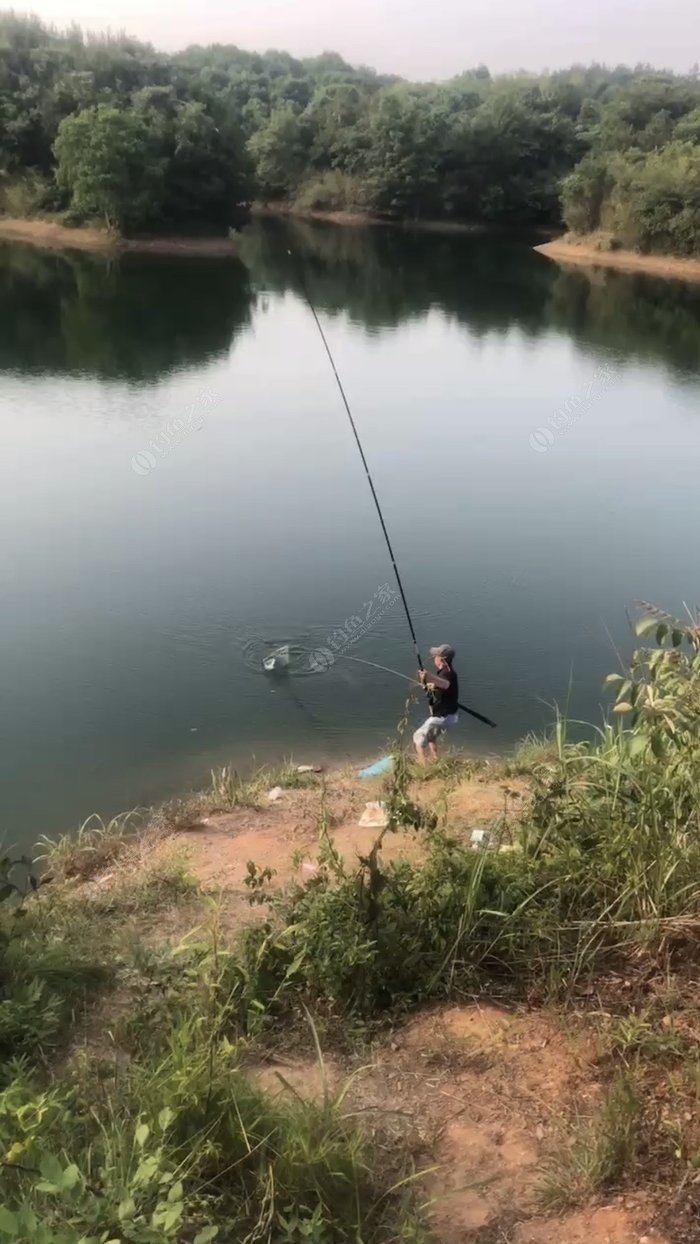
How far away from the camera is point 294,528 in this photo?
424 inches

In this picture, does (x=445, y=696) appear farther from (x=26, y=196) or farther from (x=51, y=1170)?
(x=26, y=196)

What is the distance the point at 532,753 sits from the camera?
218 inches

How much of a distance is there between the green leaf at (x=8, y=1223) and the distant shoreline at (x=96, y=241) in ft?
113

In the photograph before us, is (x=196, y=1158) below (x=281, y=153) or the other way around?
below

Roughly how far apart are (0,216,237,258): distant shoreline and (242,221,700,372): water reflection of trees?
176 cm

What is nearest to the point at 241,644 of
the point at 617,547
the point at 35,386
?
the point at 617,547

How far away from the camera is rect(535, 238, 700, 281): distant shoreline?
34031mm

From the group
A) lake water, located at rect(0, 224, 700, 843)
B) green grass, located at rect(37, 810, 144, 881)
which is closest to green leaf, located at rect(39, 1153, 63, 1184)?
green grass, located at rect(37, 810, 144, 881)

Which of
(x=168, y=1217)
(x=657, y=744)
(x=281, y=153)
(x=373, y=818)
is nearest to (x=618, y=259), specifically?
(x=281, y=153)

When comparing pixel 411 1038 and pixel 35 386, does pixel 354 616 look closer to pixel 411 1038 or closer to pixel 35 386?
pixel 411 1038

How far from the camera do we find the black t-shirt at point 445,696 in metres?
5.71

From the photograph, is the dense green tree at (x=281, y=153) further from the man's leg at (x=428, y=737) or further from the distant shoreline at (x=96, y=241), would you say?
the man's leg at (x=428, y=737)

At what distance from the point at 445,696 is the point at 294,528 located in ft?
17.6

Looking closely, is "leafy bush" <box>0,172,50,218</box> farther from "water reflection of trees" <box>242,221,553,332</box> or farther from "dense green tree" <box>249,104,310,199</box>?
"dense green tree" <box>249,104,310,199</box>
